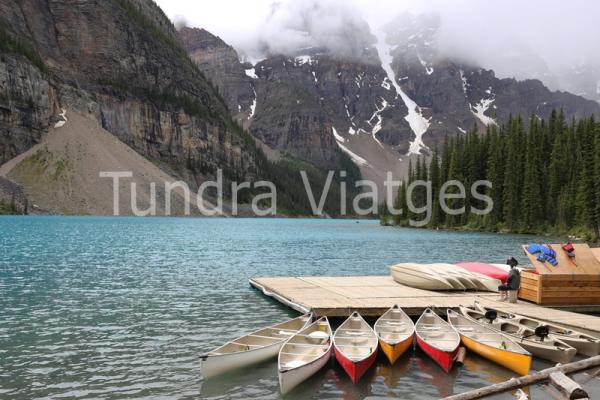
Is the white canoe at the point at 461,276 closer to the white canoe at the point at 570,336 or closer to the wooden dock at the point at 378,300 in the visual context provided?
the wooden dock at the point at 378,300

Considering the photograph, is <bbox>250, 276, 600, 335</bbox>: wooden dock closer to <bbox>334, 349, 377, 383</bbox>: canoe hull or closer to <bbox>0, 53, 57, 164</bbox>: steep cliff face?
<bbox>334, 349, 377, 383</bbox>: canoe hull

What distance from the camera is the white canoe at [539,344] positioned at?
669 inches

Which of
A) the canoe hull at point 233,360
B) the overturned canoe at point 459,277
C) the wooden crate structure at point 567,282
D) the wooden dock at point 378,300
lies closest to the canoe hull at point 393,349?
the canoe hull at point 233,360

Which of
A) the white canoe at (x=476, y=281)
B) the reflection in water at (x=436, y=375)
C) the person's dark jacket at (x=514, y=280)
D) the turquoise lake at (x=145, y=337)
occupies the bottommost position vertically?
the reflection in water at (x=436, y=375)

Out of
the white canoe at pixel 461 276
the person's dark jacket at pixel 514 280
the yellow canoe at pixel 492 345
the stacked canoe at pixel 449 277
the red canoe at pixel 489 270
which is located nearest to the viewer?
the yellow canoe at pixel 492 345

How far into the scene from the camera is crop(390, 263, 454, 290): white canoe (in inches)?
1135

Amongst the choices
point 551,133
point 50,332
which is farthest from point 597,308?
point 551,133

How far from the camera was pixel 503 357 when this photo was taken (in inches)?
656

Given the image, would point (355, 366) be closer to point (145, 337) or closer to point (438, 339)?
point (438, 339)

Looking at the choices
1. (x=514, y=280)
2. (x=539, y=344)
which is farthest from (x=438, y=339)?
(x=514, y=280)

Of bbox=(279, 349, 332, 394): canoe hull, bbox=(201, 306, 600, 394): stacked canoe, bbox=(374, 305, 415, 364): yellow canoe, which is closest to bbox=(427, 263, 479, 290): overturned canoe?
bbox=(201, 306, 600, 394): stacked canoe

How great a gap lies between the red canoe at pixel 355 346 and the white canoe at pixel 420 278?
9.25 m

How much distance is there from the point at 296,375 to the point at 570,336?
10519 millimetres

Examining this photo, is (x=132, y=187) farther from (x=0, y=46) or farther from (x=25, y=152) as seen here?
(x=0, y=46)
